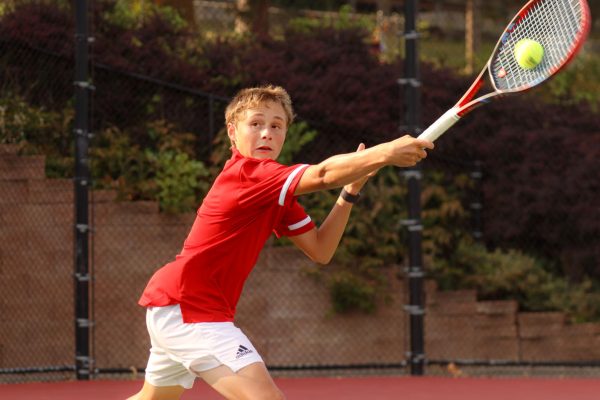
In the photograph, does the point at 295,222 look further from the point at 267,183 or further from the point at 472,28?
the point at 472,28

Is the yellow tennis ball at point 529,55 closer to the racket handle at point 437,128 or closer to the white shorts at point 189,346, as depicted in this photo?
the racket handle at point 437,128

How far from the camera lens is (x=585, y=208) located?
9797 mm

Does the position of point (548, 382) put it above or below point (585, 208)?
below

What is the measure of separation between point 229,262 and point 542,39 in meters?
1.55

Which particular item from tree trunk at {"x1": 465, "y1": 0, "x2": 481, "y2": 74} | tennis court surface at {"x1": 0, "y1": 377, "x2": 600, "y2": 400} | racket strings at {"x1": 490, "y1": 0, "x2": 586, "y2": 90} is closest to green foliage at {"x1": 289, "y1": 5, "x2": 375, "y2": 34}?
tree trunk at {"x1": 465, "y1": 0, "x2": 481, "y2": 74}

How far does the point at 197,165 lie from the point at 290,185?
193 inches

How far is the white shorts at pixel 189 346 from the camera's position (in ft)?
14.8

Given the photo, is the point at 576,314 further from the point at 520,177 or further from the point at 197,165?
the point at 197,165

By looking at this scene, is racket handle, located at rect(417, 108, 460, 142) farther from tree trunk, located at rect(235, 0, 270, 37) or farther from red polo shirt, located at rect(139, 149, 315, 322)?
tree trunk, located at rect(235, 0, 270, 37)

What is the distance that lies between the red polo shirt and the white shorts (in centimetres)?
4

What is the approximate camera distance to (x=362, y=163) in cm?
425

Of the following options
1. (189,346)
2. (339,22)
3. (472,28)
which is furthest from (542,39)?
(472,28)

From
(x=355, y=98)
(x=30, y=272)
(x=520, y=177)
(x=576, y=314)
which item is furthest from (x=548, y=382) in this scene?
(x=30, y=272)

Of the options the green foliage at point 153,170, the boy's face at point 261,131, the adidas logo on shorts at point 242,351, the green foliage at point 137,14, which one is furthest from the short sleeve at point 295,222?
the green foliage at point 137,14
